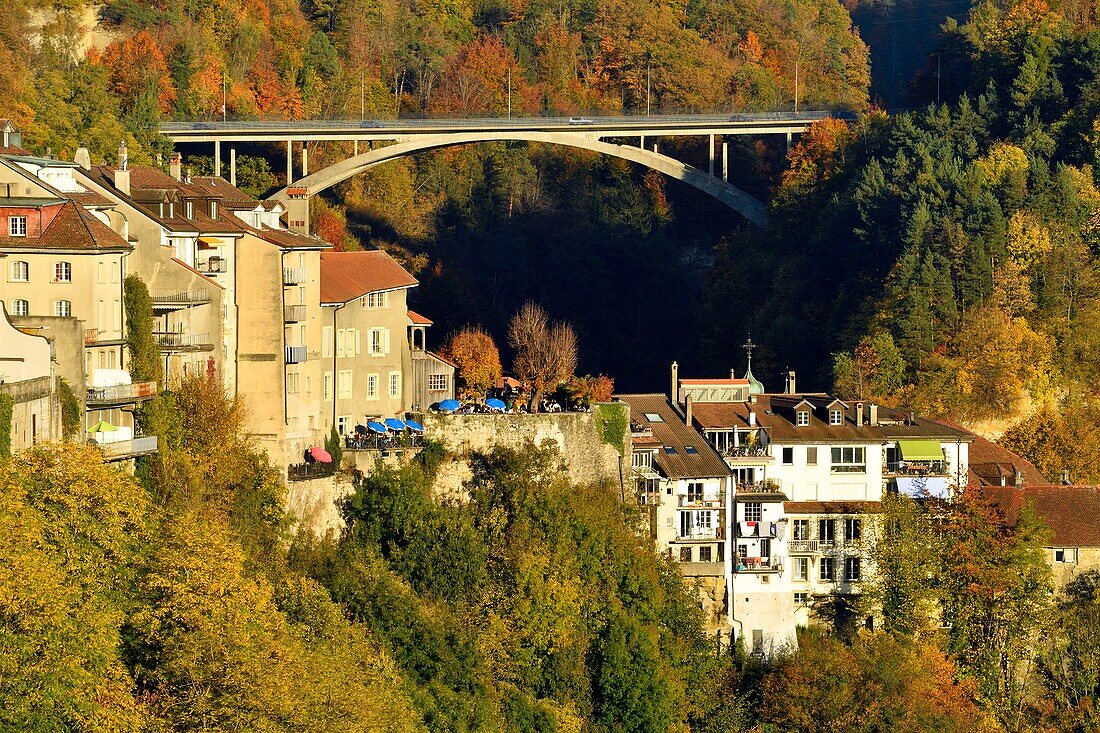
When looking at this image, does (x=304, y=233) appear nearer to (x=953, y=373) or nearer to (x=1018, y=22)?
(x=953, y=373)

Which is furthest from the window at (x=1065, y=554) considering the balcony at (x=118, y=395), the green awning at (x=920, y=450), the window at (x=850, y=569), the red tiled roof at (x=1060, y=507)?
the balcony at (x=118, y=395)

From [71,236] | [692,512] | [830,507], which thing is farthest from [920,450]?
[71,236]

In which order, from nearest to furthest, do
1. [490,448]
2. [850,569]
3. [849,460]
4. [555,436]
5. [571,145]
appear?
[490,448], [555,436], [850,569], [849,460], [571,145]

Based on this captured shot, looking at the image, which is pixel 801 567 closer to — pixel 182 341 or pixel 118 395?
pixel 182 341

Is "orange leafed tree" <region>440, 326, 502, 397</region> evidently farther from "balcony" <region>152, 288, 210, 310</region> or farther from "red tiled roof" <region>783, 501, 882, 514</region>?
"balcony" <region>152, 288, 210, 310</region>

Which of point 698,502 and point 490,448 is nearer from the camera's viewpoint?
point 490,448

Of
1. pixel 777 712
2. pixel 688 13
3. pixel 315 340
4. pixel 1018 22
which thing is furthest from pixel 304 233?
pixel 688 13

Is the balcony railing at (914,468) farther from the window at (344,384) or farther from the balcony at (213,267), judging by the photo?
the balcony at (213,267)
